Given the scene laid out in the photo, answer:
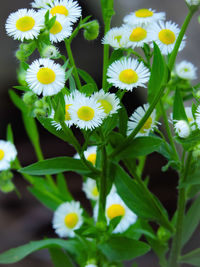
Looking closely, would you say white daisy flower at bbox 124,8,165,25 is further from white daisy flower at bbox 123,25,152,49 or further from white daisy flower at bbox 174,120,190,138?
white daisy flower at bbox 174,120,190,138

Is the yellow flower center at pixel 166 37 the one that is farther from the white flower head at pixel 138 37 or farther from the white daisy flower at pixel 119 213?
the white daisy flower at pixel 119 213

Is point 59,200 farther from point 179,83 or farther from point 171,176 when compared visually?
point 171,176

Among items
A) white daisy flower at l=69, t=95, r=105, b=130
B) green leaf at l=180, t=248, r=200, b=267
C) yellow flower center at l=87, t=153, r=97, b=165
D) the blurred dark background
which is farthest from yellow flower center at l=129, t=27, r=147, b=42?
the blurred dark background

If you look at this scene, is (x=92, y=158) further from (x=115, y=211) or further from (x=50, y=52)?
(x=50, y=52)

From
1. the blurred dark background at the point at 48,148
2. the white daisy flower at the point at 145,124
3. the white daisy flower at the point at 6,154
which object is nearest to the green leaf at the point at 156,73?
the white daisy flower at the point at 145,124

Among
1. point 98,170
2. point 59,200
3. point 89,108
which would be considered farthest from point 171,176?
point 89,108

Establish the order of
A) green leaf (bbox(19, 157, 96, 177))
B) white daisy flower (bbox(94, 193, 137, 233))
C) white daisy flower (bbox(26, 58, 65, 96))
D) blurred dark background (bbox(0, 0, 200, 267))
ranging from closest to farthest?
1. white daisy flower (bbox(26, 58, 65, 96))
2. green leaf (bbox(19, 157, 96, 177))
3. white daisy flower (bbox(94, 193, 137, 233))
4. blurred dark background (bbox(0, 0, 200, 267))

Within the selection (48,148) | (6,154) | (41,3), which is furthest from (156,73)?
(48,148)
